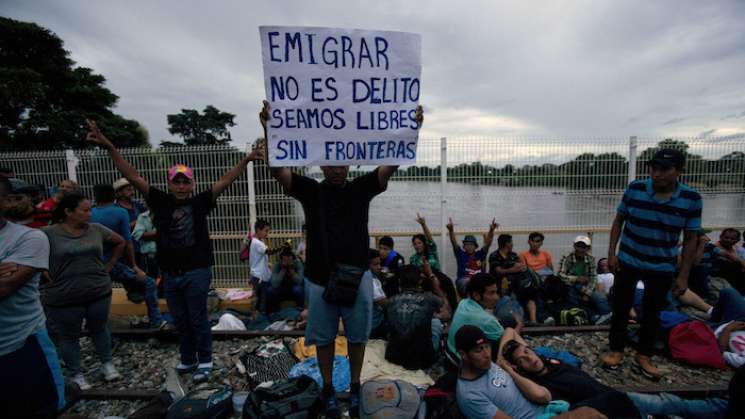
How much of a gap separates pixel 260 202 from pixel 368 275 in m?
4.55

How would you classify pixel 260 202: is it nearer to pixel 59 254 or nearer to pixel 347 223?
pixel 59 254

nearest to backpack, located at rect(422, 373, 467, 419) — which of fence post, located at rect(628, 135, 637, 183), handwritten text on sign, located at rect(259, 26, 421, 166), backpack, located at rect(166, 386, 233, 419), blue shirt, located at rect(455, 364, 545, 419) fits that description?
blue shirt, located at rect(455, 364, 545, 419)

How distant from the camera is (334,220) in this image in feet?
8.00

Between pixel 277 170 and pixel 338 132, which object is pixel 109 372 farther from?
pixel 338 132

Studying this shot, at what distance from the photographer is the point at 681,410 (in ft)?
9.08

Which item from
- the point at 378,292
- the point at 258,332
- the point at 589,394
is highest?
the point at 378,292

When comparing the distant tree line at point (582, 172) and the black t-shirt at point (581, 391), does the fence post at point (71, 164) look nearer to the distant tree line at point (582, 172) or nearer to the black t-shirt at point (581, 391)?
the distant tree line at point (582, 172)

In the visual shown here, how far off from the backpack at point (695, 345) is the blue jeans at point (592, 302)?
1295 mm

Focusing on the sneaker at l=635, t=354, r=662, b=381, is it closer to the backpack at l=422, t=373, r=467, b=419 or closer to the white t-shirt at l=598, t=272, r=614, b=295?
the backpack at l=422, t=373, r=467, b=419

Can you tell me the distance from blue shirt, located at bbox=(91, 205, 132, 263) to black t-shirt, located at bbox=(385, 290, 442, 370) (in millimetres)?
3281

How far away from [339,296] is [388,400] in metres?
1.00

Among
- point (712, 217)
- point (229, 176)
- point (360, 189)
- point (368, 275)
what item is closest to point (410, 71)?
point (360, 189)

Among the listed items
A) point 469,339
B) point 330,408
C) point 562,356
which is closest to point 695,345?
point 562,356

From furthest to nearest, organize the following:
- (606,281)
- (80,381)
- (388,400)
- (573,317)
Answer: (606,281)
(573,317)
(80,381)
(388,400)
